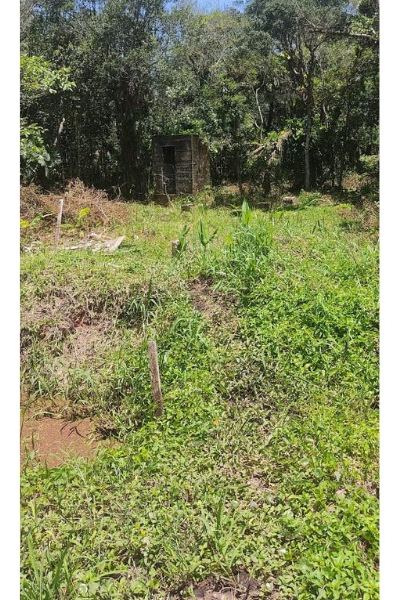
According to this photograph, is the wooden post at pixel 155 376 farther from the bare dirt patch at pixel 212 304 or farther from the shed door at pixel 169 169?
the shed door at pixel 169 169

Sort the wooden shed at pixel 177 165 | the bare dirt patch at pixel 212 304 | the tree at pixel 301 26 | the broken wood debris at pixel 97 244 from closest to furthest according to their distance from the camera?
the bare dirt patch at pixel 212 304 → the broken wood debris at pixel 97 244 → the tree at pixel 301 26 → the wooden shed at pixel 177 165

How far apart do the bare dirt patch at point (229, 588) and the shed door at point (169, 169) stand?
12983 mm

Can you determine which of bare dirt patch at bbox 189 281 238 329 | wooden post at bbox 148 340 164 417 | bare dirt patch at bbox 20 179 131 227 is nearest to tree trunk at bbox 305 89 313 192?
bare dirt patch at bbox 20 179 131 227

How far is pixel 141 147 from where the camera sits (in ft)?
54.8

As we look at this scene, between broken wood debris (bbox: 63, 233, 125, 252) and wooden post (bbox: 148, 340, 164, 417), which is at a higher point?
broken wood debris (bbox: 63, 233, 125, 252)

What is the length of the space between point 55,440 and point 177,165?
11.6 metres

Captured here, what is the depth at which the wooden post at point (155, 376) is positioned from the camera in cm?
383

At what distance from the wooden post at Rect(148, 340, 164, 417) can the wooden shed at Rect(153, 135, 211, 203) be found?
1085cm

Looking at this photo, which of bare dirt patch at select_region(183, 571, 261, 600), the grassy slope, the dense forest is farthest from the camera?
the dense forest

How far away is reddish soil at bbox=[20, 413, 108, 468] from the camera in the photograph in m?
3.76

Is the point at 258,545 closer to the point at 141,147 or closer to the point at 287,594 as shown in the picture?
the point at 287,594

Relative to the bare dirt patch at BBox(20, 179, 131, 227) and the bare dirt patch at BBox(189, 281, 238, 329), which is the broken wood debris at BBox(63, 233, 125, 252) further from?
the bare dirt patch at BBox(189, 281, 238, 329)

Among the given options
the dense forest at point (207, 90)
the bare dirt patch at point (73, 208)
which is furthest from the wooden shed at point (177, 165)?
the bare dirt patch at point (73, 208)

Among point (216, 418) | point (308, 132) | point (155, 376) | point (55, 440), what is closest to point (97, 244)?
point (55, 440)
